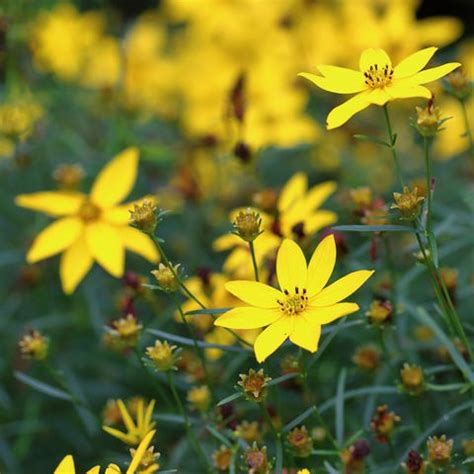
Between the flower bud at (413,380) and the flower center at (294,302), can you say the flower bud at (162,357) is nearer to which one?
the flower center at (294,302)

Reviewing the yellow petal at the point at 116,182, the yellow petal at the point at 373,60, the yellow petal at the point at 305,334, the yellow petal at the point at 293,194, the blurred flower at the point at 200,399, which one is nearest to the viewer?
the yellow petal at the point at 305,334

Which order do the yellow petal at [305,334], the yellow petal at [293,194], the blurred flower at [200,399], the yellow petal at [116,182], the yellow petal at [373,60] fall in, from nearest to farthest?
the yellow petal at [305,334] < the yellow petal at [373,60] < the blurred flower at [200,399] < the yellow petal at [293,194] < the yellow petal at [116,182]

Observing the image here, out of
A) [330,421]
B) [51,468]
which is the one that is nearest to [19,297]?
[51,468]

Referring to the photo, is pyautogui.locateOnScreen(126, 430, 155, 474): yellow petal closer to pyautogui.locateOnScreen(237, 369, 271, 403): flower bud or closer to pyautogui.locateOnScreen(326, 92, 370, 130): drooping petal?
pyautogui.locateOnScreen(237, 369, 271, 403): flower bud

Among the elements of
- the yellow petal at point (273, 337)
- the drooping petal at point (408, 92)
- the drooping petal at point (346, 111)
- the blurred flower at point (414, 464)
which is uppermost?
the drooping petal at point (408, 92)

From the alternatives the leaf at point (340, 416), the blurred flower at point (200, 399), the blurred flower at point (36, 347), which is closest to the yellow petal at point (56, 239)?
the blurred flower at point (36, 347)

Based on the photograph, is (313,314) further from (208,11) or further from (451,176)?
(208,11)

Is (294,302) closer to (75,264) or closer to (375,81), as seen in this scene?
(375,81)
